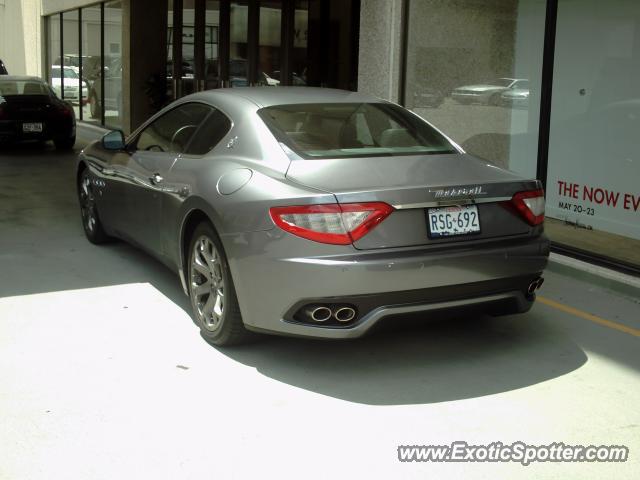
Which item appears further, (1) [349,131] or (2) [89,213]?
(2) [89,213]

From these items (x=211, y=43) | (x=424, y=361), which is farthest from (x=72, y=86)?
(x=424, y=361)

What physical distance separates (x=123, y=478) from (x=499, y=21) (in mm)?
6766

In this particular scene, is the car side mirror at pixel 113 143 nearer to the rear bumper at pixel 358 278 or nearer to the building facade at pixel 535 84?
the rear bumper at pixel 358 278

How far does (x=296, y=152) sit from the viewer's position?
4918 millimetres

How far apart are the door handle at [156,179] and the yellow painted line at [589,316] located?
2781mm

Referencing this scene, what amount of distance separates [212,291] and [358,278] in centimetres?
114

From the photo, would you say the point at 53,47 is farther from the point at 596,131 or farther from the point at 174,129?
the point at 174,129

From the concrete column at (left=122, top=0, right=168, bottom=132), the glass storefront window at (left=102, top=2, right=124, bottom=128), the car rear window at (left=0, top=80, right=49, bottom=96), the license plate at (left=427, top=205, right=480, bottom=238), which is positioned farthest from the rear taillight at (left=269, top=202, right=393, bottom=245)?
the glass storefront window at (left=102, top=2, right=124, bottom=128)

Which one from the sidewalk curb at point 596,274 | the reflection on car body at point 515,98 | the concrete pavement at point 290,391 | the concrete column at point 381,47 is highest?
the concrete column at point 381,47

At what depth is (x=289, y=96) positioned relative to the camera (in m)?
5.68

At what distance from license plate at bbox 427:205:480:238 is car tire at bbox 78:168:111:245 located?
3.87 metres

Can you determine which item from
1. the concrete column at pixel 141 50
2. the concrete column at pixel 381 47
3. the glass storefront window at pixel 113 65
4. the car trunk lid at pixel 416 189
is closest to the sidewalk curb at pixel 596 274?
the car trunk lid at pixel 416 189

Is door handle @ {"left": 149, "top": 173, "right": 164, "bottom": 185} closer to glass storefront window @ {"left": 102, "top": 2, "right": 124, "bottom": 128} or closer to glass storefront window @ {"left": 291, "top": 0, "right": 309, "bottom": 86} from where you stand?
glass storefront window @ {"left": 291, "top": 0, "right": 309, "bottom": 86}

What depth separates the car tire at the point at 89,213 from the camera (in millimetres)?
7631
